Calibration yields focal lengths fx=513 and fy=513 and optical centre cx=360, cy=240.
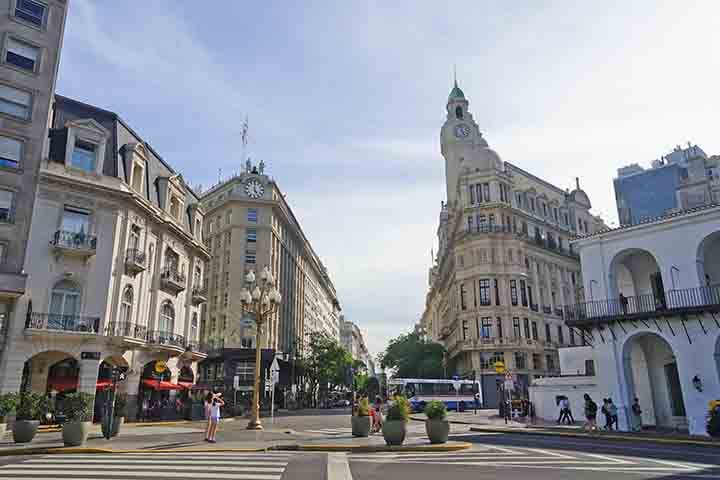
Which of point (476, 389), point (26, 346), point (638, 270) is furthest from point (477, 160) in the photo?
point (26, 346)

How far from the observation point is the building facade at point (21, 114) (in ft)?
84.7

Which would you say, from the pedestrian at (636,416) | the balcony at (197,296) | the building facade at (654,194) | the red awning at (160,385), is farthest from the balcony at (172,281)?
the building facade at (654,194)

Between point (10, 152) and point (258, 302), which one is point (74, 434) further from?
point (10, 152)

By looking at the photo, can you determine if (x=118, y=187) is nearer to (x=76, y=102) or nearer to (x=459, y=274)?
(x=76, y=102)

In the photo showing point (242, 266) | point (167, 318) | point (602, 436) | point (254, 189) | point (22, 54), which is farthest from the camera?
point (254, 189)

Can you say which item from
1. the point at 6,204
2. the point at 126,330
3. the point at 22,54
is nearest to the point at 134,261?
the point at 126,330

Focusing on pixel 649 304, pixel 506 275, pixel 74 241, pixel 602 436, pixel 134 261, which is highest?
pixel 506 275

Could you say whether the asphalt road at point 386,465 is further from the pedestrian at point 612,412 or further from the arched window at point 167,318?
the arched window at point 167,318

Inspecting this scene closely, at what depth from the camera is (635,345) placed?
89.4 feet

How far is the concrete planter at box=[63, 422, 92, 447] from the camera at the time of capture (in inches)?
637

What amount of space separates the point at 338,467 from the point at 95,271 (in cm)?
2158

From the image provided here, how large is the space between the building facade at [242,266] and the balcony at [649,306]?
31.0m

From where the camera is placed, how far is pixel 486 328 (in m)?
56.3

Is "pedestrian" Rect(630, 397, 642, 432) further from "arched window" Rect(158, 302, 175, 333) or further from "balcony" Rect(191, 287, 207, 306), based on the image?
"balcony" Rect(191, 287, 207, 306)
